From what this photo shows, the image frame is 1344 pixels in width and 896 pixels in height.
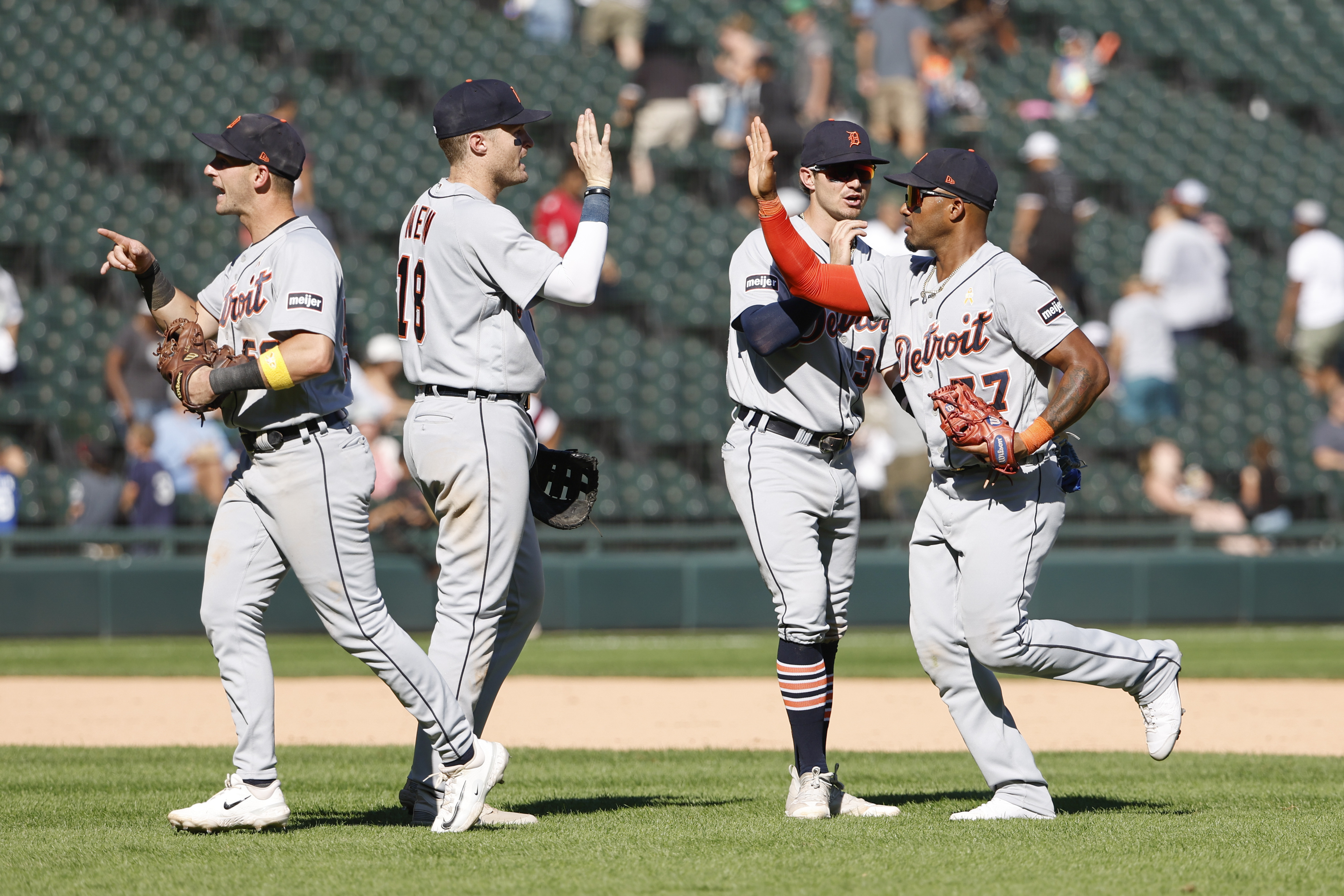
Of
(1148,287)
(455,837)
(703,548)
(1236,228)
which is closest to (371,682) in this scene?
(703,548)

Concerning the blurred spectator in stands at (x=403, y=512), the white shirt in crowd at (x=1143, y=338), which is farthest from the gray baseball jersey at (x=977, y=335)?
the white shirt in crowd at (x=1143, y=338)

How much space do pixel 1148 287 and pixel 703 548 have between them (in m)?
5.05

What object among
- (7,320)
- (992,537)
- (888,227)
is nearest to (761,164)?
(992,537)

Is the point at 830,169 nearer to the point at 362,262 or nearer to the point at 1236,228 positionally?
→ the point at 362,262

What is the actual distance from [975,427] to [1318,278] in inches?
463

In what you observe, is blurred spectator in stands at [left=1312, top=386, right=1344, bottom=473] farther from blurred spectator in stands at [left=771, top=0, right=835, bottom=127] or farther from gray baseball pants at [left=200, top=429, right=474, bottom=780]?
gray baseball pants at [left=200, top=429, right=474, bottom=780]

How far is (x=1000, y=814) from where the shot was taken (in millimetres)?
4652

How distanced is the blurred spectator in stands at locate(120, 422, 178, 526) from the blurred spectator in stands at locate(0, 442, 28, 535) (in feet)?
2.48

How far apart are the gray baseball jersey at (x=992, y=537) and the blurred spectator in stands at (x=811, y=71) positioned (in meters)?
10.6

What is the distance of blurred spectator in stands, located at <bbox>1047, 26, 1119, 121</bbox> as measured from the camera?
1811 centimetres

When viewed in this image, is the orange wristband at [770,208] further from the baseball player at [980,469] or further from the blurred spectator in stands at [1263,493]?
the blurred spectator in stands at [1263,493]

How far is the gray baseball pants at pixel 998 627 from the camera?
14.9ft

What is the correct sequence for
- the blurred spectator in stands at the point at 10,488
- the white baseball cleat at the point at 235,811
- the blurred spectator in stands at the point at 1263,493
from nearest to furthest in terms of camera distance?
the white baseball cleat at the point at 235,811, the blurred spectator in stands at the point at 10,488, the blurred spectator in stands at the point at 1263,493

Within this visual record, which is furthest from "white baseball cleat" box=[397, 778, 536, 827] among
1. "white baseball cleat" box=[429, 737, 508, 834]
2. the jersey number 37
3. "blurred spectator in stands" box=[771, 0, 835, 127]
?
"blurred spectator in stands" box=[771, 0, 835, 127]
